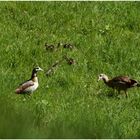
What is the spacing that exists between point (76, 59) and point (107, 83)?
1663 millimetres

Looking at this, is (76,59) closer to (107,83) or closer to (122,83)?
(107,83)

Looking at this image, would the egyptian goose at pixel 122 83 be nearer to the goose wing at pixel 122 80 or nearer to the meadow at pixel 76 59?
the goose wing at pixel 122 80

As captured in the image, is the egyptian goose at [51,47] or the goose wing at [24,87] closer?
the goose wing at [24,87]

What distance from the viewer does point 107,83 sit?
1136 cm

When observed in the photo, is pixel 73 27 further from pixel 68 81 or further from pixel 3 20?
pixel 68 81

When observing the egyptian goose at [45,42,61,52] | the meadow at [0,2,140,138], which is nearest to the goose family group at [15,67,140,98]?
the meadow at [0,2,140,138]

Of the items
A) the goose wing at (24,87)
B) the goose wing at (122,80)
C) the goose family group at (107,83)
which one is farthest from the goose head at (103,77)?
the goose wing at (24,87)

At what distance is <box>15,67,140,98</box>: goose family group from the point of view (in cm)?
995

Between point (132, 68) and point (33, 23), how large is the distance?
12.0ft

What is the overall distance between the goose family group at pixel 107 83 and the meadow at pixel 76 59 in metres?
0.16

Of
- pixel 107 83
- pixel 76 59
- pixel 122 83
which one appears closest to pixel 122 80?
pixel 122 83

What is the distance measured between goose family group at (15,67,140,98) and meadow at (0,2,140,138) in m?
0.16

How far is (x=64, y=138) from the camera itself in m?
4.16

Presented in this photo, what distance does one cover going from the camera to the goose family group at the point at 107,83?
9954 millimetres
